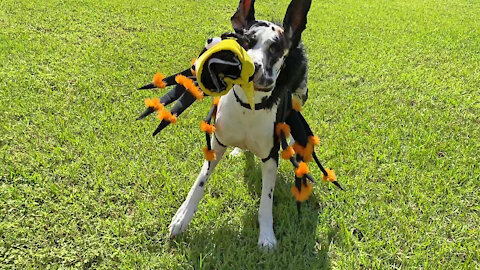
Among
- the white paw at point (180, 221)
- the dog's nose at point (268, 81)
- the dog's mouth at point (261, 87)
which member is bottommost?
the white paw at point (180, 221)

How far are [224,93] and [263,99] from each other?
1.27 ft

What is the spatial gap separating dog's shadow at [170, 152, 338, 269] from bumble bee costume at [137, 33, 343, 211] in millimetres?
183

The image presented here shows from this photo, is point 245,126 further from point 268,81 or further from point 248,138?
point 268,81

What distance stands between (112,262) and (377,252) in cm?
175

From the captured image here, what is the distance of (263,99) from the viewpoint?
224 centimetres

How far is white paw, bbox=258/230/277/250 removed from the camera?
8.12 feet

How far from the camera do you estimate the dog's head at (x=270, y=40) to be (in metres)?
1.98

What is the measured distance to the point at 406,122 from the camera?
13.6ft

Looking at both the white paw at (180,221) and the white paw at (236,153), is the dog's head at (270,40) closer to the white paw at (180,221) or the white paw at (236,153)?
the white paw at (180,221)

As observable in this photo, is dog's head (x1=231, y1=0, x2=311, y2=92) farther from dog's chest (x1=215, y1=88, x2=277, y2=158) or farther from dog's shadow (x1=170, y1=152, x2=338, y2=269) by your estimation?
dog's shadow (x1=170, y1=152, x2=338, y2=269)

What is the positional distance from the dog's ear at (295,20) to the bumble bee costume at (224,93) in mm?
329

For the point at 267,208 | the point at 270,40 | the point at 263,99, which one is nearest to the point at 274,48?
the point at 270,40

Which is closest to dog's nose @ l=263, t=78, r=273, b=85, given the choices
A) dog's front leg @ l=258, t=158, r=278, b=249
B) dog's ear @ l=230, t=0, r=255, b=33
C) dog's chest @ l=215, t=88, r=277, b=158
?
dog's chest @ l=215, t=88, r=277, b=158

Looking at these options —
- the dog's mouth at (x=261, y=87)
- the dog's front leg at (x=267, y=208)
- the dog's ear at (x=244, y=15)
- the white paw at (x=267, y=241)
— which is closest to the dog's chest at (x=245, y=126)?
the dog's front leg at (x=267, y=208)
